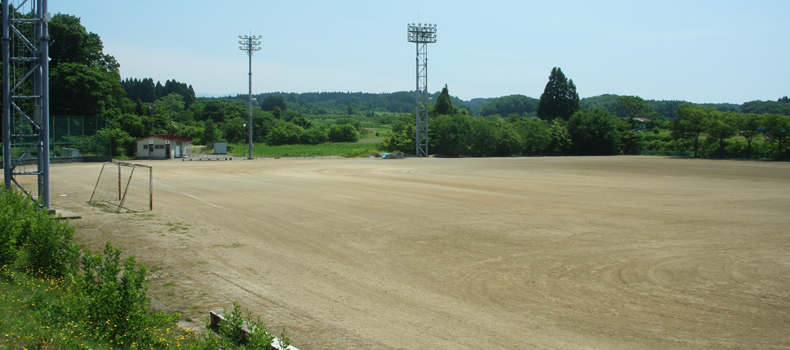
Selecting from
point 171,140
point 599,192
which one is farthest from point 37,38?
point 171,140

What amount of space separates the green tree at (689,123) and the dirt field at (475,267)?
2303 inches

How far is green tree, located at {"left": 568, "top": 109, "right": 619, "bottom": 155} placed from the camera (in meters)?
84.0

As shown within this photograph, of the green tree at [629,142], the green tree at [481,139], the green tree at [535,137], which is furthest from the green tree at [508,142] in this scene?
the green tree at [629,142]

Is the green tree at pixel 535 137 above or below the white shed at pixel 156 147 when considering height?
above

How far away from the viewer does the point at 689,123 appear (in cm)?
7312

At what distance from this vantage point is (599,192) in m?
25.3

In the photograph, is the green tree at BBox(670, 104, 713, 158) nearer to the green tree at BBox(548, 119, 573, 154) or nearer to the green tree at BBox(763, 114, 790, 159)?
the green tree at BBox(763, 114, 790, 159)

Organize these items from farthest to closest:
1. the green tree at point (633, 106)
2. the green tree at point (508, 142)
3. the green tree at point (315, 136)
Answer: the green tree at point (633, 106)
the green tree at point (315, 136)
the green tree at point (508, 142)

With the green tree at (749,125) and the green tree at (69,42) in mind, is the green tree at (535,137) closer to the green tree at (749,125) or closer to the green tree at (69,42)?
the green tree at (749,125)

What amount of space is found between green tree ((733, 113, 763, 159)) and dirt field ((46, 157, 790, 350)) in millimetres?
55374

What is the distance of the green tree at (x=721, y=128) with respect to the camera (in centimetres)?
6906

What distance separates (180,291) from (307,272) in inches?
94.8

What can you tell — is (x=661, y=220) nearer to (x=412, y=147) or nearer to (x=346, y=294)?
(x=346, y=294)

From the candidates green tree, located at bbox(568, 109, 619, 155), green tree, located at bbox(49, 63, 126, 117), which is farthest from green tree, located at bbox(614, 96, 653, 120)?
green tree, located at bbox(49, 63, 126, 117)
